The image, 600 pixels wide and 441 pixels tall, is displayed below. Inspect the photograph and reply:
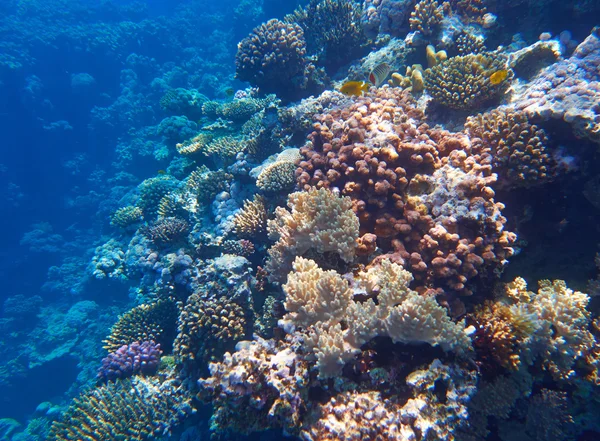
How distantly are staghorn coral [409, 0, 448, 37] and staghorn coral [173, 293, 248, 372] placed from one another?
23.8ft

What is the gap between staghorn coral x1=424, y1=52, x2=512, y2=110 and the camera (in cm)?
504

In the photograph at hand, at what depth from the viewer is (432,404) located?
2.79 meters

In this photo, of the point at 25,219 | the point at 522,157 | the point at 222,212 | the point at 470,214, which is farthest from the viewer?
the point at 25,219

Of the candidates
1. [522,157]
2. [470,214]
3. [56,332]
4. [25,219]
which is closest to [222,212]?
[470,214]

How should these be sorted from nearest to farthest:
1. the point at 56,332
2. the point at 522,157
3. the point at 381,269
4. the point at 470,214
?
the point at 381,269 → the point at 470,214 → the point at 522,157 → the point at 56,332

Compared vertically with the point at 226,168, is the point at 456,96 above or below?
below

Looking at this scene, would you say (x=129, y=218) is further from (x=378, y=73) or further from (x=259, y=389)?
(x=378, y=73)

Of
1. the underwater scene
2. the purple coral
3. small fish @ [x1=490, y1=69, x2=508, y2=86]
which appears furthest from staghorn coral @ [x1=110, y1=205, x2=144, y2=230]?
small fish @ [x1=490, y1=69, x2=508, y2=86]

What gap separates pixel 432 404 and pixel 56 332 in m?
17.7

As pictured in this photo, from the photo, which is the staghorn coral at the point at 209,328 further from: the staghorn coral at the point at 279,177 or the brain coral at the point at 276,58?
the brain coral at the point at 276,58

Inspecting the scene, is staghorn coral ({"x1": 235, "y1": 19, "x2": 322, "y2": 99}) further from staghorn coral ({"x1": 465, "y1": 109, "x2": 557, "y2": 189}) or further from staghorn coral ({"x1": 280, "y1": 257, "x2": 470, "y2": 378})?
staghorn coral ({"x1": 280, "y1": 257, "x2": 470, "y2": 378})

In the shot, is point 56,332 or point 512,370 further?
point 56,332

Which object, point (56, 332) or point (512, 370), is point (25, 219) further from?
point (512, 370)

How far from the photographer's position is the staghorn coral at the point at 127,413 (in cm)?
514
